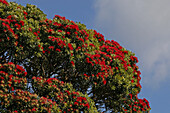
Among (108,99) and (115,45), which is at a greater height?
(115,45)

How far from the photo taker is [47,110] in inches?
632

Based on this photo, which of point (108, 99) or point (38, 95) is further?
point (108, 99)

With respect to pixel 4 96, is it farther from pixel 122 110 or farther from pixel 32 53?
pixel 122 110

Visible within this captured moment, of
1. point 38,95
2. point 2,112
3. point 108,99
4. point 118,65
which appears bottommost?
point 2,112

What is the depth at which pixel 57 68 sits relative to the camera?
1914 centimetres

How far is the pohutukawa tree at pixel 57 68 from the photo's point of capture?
16.1 metres

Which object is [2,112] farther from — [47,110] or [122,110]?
[122,110]

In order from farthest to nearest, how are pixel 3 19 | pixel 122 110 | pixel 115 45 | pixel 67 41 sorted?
pixel 115 45, pixel 122 110, pixel 67 41, pixel 3 19

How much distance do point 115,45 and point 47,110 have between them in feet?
29.3

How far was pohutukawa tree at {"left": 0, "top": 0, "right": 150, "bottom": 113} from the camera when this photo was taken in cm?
1609

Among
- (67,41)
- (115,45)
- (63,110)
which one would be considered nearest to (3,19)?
(67,41)

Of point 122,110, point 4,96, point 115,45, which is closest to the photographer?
point 4,96

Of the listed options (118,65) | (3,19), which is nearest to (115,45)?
(118,65)

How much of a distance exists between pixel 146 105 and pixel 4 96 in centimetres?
1108
